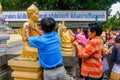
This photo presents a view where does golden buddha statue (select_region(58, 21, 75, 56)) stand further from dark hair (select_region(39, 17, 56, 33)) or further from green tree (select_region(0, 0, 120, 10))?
green tree (select_region(0, 0, 120, 10))

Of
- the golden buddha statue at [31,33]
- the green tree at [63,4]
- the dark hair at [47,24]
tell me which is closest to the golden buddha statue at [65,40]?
the golden buddha statue at [31,33]

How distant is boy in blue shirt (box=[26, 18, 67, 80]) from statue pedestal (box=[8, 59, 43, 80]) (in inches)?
9.3

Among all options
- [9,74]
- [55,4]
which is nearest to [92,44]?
[9,74]

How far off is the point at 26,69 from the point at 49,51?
56cm

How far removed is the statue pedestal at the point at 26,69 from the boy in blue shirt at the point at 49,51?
0.24 m

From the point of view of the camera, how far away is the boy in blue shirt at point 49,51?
3.44 meters

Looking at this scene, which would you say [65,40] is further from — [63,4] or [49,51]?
[63,4]

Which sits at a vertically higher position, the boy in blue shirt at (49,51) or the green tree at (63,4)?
the green tree at (63,4)

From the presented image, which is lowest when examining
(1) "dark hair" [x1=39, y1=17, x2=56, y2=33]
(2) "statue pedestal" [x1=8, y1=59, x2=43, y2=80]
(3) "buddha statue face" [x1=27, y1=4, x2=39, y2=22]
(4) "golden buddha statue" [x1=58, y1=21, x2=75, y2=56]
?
(2) "statue pedestal" [x1=8, y1=59, x2=43, y2=80]

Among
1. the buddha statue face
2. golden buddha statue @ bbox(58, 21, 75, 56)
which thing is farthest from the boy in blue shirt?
golden buddha statue @ bbox(58, 21, 75, 56)

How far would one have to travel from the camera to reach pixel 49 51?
347cm

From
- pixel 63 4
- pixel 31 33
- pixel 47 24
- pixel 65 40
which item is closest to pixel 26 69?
pixel 31 33

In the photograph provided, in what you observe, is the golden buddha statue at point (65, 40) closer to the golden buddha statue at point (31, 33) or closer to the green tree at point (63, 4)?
the golden buddha statue at point (31, 33)

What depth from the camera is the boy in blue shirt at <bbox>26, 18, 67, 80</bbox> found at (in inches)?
135
